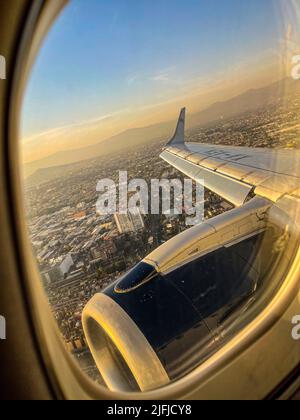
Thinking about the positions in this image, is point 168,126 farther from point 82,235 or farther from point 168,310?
point 168,310

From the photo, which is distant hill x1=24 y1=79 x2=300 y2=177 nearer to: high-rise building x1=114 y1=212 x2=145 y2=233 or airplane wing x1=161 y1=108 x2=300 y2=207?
airplane wing x1=161 y1=108 x2=300 y2=207

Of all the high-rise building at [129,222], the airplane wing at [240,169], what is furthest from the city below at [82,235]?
the airplane wing at [240,169]

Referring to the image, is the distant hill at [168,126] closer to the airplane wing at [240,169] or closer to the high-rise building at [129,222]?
the airplane wing at [240,169]

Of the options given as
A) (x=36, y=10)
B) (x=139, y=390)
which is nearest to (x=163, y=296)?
(x=139, y=390)

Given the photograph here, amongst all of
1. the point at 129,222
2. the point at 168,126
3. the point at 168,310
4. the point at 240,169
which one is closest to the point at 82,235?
the point at 129,222

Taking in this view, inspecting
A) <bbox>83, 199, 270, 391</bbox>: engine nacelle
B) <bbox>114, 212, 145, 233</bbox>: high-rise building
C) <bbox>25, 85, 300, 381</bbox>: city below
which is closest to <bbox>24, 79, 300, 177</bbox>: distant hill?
<bbox>25, 85, 300, 381</bbox>: city below

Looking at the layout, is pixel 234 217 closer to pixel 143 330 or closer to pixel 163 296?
pixel 163 296
